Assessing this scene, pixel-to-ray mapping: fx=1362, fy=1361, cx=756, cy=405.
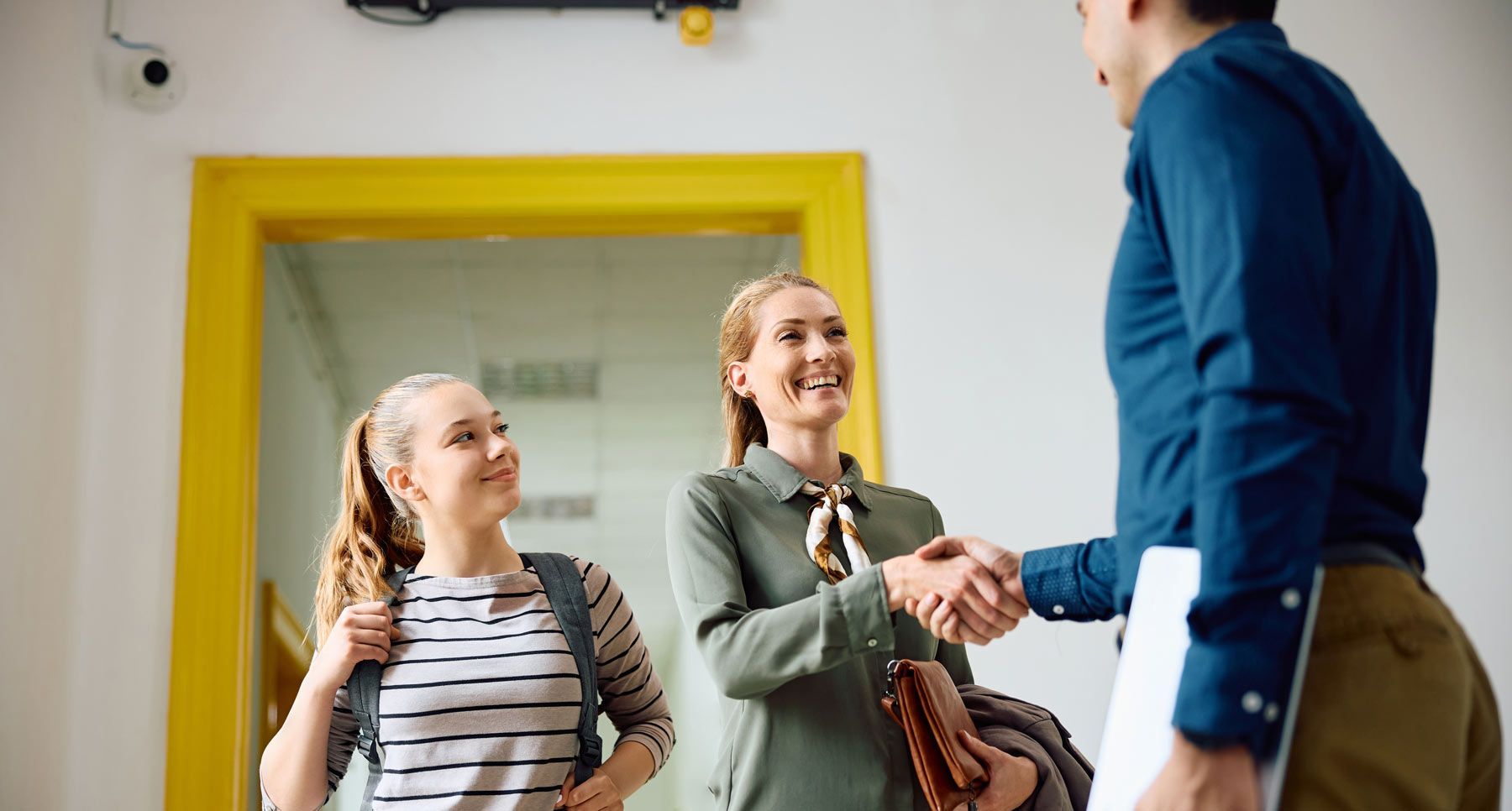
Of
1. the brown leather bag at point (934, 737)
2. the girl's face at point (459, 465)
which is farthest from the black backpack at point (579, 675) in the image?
the brown leather bag at point (934, 737)

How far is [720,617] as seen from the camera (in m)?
1.78

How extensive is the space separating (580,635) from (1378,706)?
119 centimetres

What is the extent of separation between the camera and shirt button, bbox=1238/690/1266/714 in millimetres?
996

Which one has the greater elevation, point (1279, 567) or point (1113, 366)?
point (1113, 366)

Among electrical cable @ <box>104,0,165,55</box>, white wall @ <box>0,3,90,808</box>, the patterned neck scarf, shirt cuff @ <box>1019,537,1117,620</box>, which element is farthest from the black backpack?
electrical cable @ <box>104,0,165,55</box>

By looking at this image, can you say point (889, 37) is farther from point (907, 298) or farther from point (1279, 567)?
point (1279, 567)

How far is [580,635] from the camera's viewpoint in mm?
1971

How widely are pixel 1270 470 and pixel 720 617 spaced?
0.92 meters

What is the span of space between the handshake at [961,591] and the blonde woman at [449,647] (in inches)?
21.2

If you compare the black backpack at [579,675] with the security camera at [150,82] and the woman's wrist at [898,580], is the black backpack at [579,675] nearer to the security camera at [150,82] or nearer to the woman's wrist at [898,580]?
the woman's wrist at [898,580]

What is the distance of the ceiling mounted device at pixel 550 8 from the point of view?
3354 millimetres

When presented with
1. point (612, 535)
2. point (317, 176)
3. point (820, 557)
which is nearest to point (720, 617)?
point (820, 557)

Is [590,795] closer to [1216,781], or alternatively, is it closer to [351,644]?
[351,644]

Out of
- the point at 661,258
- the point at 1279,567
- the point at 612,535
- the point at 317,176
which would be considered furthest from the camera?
the point at 612,535
